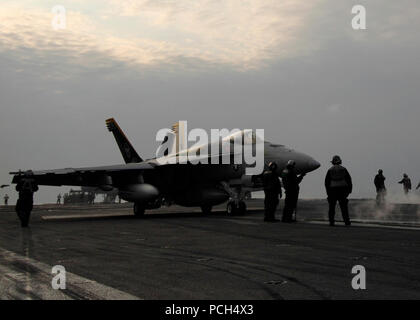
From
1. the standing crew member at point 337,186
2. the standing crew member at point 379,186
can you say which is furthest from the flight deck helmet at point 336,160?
the standing crew member at point 379,186

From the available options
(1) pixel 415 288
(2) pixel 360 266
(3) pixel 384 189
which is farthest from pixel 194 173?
(1) pixel 415 288

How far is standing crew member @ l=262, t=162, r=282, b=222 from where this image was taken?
18.1 m

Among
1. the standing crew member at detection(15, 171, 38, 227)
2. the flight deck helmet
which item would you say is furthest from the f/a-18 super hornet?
the flight deck helmet

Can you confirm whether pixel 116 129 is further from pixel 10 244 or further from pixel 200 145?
pixel 10 244

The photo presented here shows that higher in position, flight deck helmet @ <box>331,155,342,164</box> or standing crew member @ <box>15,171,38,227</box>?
flight deck helmet @ <box>331,155,342,164</box>

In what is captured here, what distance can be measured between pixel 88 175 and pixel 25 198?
558cm

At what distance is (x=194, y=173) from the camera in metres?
23.4

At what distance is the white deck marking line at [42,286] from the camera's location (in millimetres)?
5730

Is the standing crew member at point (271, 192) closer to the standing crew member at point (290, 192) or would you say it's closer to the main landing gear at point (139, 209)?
the standing crew member at point (290, 192)

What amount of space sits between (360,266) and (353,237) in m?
4.55

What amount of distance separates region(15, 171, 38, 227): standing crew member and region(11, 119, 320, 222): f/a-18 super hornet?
571mm
